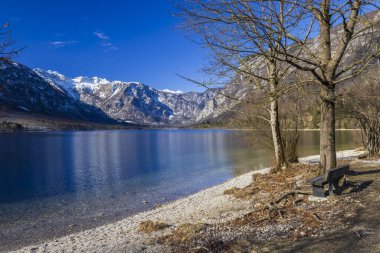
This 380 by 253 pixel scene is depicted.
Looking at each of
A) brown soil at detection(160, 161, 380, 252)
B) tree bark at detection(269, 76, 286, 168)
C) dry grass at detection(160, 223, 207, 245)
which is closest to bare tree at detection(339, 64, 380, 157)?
tree bark at detection(269, 76, 286, 168)

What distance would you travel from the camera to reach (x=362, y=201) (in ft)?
36.6

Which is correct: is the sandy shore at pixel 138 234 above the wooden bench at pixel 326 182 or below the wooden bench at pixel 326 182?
below

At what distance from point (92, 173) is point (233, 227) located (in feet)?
114

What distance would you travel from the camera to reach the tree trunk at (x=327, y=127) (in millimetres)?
13367

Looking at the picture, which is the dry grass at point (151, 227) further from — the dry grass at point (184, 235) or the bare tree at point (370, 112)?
the bare tree at point (370, 112)

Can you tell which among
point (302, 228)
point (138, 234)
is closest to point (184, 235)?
point (138, 234)

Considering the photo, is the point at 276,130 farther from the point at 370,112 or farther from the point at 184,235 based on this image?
the point at 370,112

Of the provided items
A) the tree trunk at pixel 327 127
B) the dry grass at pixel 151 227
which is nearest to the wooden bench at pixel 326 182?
the tree trunk at pixel 327 127

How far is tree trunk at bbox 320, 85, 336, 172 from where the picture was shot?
13367 millimetres

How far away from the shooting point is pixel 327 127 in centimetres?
1389

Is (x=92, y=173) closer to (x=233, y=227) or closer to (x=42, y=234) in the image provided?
(x=42, y=234)

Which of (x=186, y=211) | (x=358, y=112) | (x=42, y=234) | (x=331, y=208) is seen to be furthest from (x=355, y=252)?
(x=358, y=112)

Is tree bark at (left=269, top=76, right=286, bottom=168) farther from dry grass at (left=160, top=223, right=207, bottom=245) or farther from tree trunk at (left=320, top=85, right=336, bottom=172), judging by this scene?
dry grass at (left=160, top=223, right=207, bottom=245)

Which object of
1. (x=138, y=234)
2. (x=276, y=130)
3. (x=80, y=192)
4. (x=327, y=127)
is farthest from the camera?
(x=80, y=192)
